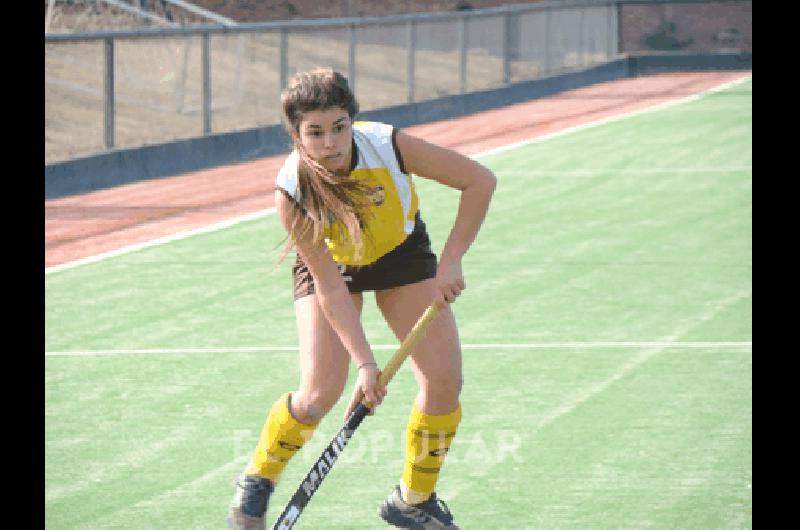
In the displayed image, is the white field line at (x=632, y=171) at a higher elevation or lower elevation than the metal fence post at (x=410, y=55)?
lower

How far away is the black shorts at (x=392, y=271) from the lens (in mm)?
6605

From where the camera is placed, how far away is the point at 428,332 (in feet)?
21.5

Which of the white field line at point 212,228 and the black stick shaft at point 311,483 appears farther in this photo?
the white field line at point 212,228

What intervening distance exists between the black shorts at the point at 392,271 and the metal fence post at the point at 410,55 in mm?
21872

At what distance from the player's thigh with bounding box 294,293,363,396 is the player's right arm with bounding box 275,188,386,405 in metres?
0.21

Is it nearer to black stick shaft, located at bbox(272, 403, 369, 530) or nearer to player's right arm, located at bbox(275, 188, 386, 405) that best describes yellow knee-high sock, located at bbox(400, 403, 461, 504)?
black stick shaft, located at bbox(272, 403, 369, 530)

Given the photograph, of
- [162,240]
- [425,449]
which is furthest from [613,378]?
[162,240]

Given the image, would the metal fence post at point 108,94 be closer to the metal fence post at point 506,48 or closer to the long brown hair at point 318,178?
the metal fence post at point 506,48

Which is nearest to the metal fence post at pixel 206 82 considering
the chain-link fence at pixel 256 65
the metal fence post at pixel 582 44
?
the chain-link fence at pixel 256 65

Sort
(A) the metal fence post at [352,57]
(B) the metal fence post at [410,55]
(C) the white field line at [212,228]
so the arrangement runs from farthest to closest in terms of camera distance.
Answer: (B) the metal fence post at [410,55]
(A) the metal fence post at [352,57]
(C) the white field line at [212,228]

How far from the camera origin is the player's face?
20.3 ft

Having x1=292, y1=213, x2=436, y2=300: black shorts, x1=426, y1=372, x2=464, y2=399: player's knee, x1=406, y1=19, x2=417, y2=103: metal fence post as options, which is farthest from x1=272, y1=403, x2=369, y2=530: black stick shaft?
x1=406, y1=19, x2=417, y2=103: metal fence post
